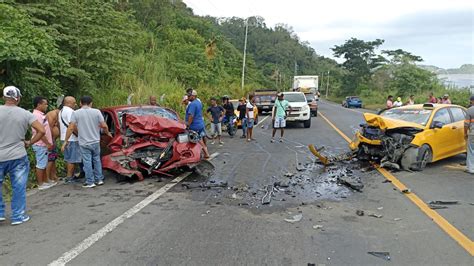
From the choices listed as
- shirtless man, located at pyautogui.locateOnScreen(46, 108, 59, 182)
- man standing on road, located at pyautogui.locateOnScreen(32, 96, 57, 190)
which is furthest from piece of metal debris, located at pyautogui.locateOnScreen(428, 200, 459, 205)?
shirtless man, located at pyautogui.locateOnScreen(46, 108, 59, 182)

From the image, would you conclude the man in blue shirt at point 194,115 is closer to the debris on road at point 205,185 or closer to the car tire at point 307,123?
the debris on road at point 205,185

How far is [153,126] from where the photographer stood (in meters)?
8.46

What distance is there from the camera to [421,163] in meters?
8.93

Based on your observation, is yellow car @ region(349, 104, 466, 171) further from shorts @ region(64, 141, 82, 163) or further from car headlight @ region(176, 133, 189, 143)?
shorts @ region(64, 141, 82, 163)

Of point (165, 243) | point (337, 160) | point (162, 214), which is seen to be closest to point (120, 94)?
point (337, 160)

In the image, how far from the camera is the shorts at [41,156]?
300 inches

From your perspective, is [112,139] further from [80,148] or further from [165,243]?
[165,243]

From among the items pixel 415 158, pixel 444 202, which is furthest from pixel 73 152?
pixel 415 158

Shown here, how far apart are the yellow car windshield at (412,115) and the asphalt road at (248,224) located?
1360 millimetres

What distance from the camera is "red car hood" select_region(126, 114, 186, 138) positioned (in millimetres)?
8375

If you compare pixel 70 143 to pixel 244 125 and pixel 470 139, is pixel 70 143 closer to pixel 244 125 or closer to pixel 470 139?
pixel 470 139

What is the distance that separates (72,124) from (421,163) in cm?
724

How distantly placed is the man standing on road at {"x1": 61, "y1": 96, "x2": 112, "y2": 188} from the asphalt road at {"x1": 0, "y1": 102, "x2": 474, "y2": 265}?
0.39 metres

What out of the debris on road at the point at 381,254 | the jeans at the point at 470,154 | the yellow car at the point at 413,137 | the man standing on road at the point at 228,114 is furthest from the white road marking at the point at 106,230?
the man standing on road at the point at 228,114
